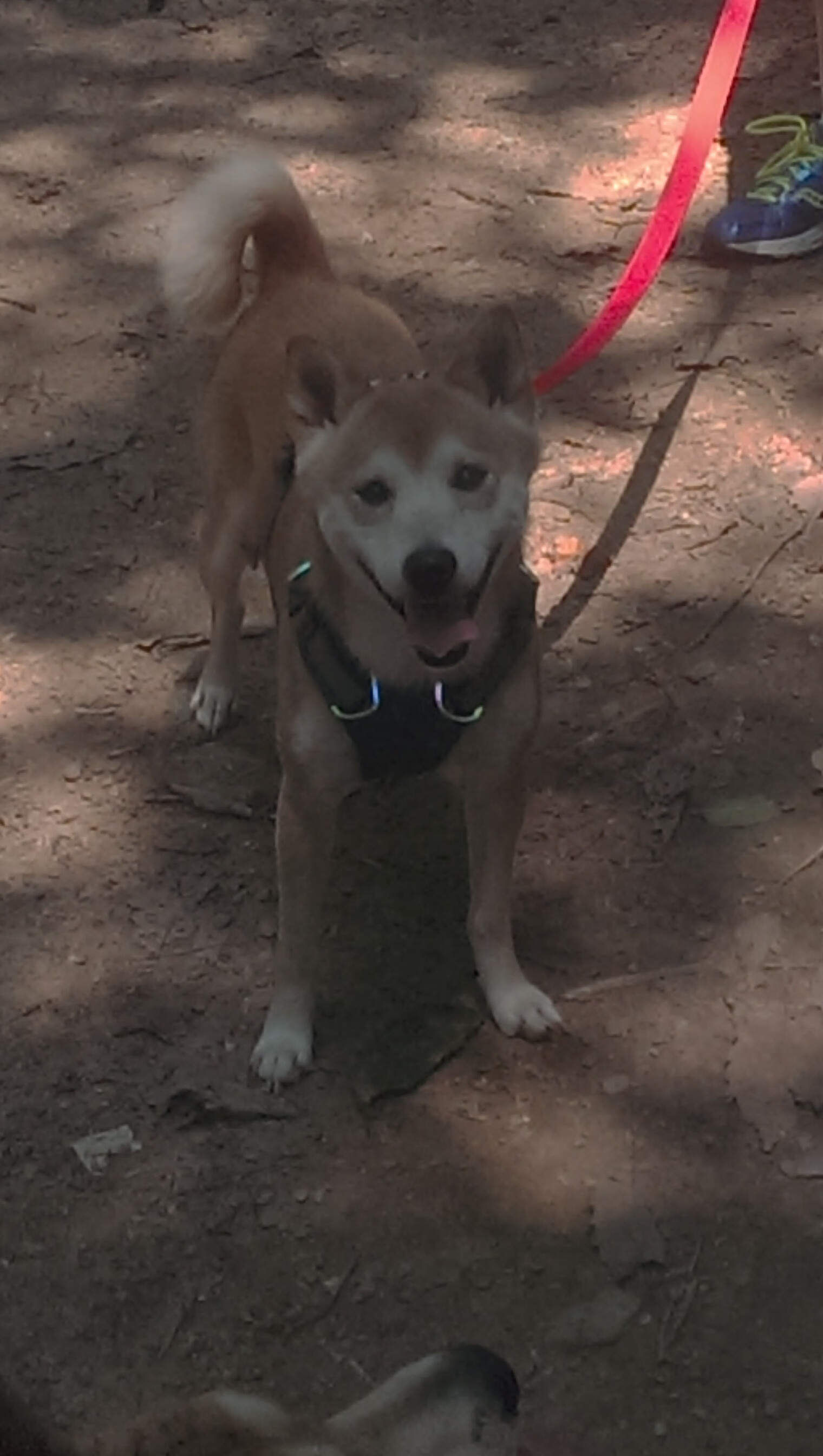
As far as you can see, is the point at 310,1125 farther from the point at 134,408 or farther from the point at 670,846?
the point at 134,408

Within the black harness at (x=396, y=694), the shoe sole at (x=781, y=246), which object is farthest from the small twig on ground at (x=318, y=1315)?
the shoe sole at (x=781, y=246)

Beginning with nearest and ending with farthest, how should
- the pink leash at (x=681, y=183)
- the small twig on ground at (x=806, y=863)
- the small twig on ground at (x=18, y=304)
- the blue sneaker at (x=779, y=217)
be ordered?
the small twig on ground at (x=806, y=863) → the pink leash at (x=681, y=183) → the blue sneaker at (x=779, y=217) → the small twig on ground at (x=18, y=304)

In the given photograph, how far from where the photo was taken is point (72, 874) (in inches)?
138

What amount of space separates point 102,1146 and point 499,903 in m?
0.73

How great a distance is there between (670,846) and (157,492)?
1571 mm

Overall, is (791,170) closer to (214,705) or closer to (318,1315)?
(214,705)

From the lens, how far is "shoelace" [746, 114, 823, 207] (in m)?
4.84

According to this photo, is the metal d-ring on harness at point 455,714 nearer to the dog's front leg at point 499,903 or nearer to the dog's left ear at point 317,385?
the dog's front leg at point 499,903

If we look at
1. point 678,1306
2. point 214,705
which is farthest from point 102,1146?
point 214,705

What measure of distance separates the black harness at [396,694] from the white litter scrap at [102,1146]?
686 mm

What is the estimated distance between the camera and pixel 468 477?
110 inches

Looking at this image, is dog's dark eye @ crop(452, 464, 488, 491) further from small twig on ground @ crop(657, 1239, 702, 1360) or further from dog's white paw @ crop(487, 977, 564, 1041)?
small twig on ground @ crop(657, 1239, 702, 1360)

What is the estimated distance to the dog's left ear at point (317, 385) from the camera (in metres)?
2.85

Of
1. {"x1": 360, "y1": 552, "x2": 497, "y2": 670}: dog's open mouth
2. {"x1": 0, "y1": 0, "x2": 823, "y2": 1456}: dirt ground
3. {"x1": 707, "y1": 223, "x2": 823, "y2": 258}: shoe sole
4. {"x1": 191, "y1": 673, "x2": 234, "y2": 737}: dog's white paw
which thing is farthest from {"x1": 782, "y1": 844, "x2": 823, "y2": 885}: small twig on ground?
{"x1": 707, "y1": 223, "x2": 823, "y2": 258}: shoe sole
